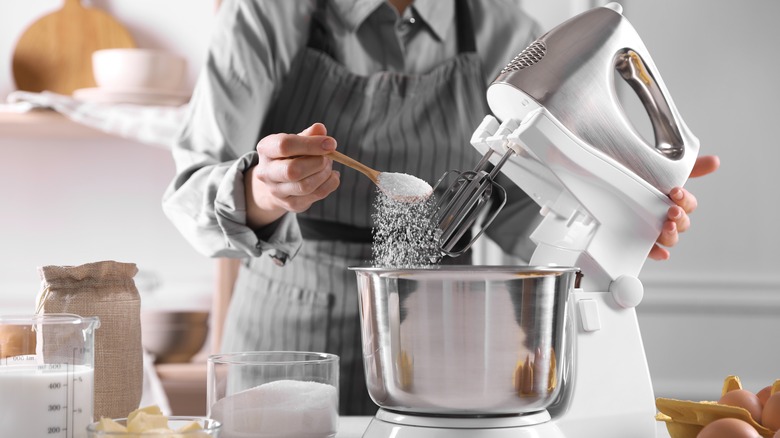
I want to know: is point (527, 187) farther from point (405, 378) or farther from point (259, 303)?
point (259, 303)

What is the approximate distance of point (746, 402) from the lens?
696mm

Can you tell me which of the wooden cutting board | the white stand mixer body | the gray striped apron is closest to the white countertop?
the white stand mixer body

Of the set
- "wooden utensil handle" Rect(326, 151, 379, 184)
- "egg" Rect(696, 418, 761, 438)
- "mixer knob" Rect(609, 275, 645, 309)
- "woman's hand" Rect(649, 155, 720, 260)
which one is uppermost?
"wooden utensil handle" Rect(326, 151, 379, 184)

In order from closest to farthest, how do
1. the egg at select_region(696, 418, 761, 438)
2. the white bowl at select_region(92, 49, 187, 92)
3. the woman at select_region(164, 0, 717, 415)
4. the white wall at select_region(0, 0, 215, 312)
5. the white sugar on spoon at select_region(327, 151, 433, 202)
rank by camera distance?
1. the egg at select_region(696, 418, 761, 438)
2. the white sugar on spoon at select_region(327, 151, 433, 202)
3. the woman at select_region(164, 0, 717, 415)
4. the white bowl at select_region(92, 49, 187, 92)
5. the white wall at select_region(0, 0, 215, 312)

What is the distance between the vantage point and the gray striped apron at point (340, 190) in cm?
120

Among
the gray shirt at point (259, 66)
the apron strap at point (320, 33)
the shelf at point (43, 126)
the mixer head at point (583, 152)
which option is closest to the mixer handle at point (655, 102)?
the mixer head at point (583, 152)

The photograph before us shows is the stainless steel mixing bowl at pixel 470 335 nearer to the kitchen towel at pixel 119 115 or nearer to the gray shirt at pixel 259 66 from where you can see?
the gray shirt at pixel 259 66

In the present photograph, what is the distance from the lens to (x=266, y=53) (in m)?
1.15

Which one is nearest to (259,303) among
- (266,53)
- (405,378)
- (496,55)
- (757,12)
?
(266,53)

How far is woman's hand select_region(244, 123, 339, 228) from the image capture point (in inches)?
29.2

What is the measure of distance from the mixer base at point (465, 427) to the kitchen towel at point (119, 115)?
1.20 metres

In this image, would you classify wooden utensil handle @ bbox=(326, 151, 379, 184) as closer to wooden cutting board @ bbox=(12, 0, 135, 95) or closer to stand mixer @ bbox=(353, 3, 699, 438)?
stand mixer @ bbox=(353, 3, 699, 438)

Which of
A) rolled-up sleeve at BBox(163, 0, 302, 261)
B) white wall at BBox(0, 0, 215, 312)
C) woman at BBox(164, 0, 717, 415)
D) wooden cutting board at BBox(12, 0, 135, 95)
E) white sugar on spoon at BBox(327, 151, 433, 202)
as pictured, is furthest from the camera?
white wall at BBox(0, 0, 215, 312)

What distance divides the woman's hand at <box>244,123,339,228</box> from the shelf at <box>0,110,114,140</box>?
97 cm
